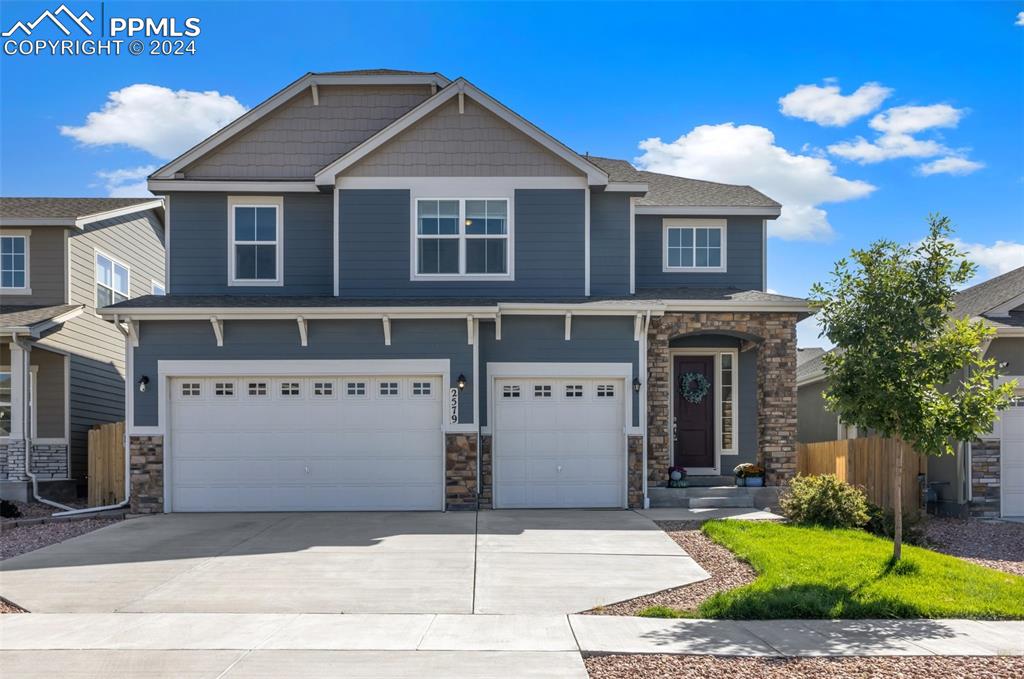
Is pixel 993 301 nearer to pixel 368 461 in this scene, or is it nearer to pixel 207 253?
pixel 368 461

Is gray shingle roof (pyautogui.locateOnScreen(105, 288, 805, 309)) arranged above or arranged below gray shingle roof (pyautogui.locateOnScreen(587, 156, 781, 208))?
below

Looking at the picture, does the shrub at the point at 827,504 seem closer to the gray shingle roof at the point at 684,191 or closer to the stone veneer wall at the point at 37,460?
the gray shingle roof at the point at 684,191

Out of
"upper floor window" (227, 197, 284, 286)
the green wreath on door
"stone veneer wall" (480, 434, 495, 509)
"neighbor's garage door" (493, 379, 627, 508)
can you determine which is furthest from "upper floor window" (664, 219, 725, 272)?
"upper floor window" (227, 197, 284, 286)

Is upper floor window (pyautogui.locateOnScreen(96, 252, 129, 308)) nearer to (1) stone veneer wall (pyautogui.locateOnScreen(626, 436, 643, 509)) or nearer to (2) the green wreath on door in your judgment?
(1) stone veneer wall (pyautogui.locateOnScreen(626, 436, 643, 509))

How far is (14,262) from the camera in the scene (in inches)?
709

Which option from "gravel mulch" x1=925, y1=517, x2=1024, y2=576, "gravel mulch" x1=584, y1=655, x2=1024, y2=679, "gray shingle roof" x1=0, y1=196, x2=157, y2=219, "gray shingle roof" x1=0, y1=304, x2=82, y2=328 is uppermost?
"gray shingle roof" x1=0, y1=196, x2=157, y2=219

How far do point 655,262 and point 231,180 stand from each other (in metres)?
8.29

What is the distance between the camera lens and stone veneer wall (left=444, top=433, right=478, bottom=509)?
46.1ft

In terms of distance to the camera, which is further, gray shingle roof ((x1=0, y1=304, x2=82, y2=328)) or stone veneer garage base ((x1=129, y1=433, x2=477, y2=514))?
gray shingle roof ((x1=0, y1=304, x2=82, y2=328))

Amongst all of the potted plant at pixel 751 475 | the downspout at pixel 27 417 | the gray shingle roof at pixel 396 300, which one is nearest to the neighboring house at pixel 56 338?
the downspout at pixel 27 417

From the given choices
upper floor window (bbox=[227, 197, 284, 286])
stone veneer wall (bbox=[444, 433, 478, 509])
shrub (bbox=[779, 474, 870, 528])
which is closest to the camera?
shrub (bbox=[779, 474, 870, 528])

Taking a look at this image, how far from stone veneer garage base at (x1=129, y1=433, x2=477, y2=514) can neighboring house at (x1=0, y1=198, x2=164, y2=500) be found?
12.6 feet

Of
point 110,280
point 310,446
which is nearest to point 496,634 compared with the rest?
point 310,446

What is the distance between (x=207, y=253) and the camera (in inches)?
626
